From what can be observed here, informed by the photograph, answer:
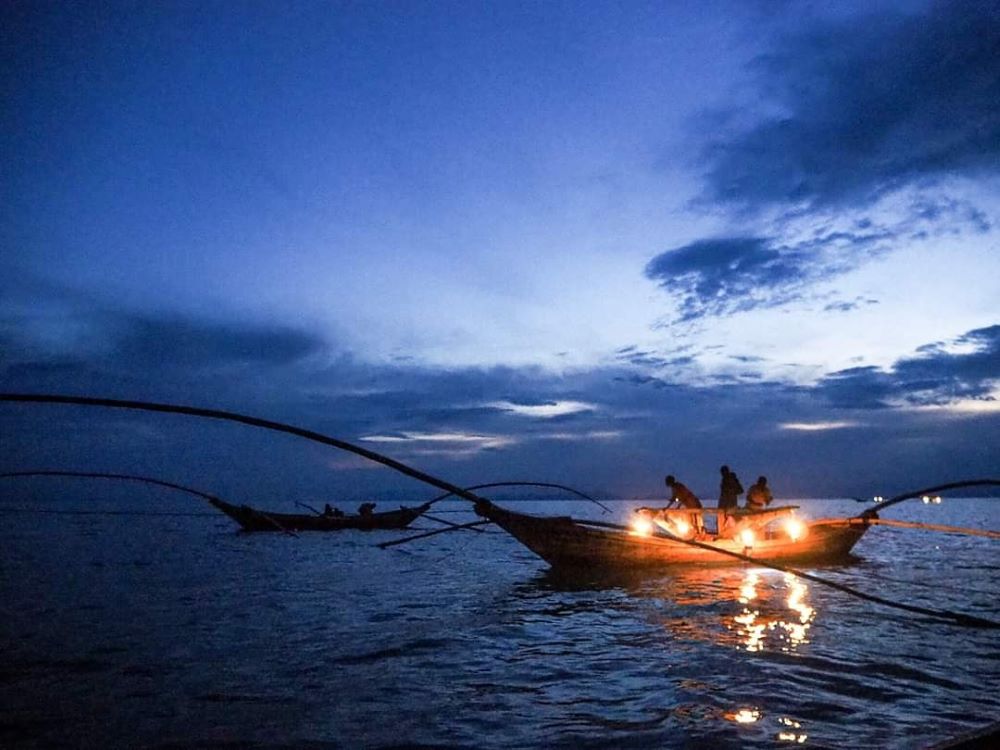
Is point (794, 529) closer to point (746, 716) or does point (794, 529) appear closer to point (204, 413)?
point (746, 716)

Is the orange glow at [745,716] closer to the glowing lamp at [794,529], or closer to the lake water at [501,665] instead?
the lake water at [501,665]


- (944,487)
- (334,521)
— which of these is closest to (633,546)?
(944,487)

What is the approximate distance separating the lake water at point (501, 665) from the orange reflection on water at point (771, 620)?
0.08 metres

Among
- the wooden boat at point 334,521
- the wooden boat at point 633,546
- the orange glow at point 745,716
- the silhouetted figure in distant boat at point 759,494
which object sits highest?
the silhouetted figure in distant boat at point 759,494

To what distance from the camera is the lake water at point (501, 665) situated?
700 centimetres

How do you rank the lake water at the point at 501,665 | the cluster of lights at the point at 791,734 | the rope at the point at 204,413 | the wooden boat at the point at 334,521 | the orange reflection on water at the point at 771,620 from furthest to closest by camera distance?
the wooden boat at the point at 334,521
the orange reflection on water at the point at 771,620
the lake water at the point at 501,665
the cluster of lights at the point at 791,734
the rope at the point at 204,413

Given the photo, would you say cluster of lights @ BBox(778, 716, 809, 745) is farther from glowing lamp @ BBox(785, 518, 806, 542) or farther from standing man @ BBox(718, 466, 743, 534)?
glowing lamp @ BBox(785, 518, 806, 542)

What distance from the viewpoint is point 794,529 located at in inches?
773

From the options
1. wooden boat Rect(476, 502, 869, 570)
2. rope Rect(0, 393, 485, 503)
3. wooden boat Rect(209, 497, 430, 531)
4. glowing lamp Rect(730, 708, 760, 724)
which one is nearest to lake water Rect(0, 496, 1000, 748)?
glowing lamp Rect(730, 708, 760, 724)

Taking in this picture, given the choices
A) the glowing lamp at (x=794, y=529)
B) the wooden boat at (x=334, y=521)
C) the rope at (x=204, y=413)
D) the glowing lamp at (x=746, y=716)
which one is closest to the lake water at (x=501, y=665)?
the glowing lamp at (x=746, y=716)

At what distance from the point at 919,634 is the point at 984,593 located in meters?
8.67

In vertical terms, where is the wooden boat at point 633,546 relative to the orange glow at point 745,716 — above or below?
above

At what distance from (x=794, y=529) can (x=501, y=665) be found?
44.4ft

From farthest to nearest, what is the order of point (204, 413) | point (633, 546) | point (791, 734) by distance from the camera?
point (633, 546) < point (791, 734) < point (204, 413)
